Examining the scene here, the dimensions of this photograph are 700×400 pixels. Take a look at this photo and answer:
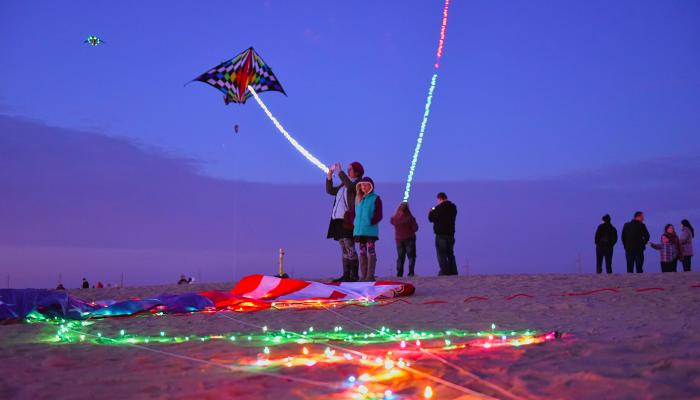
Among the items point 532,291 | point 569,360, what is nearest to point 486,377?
point 569,360

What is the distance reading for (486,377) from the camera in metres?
2.95

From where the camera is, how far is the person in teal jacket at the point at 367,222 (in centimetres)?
902

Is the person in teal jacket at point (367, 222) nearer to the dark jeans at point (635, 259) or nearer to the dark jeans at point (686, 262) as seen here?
the dark jeans at point (635, 259)

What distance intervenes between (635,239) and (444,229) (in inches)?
153

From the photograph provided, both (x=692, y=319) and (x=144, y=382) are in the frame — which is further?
(x=692, y=319)

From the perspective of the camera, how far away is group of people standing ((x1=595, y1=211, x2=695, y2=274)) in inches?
489

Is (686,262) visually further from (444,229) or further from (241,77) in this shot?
(241,77)

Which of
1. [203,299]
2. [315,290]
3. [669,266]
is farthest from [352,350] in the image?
[669,266]

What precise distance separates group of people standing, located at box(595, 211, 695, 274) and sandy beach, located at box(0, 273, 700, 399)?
592 cm

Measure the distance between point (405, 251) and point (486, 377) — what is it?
9.01m

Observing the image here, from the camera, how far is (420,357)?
3479 millimetres

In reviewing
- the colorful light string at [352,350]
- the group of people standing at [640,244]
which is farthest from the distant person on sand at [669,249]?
the colorful light string at [352,350]

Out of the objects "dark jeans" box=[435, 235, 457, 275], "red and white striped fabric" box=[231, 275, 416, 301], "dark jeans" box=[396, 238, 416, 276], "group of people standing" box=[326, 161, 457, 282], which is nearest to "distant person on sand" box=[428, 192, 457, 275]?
"dark jeans" box=[435, 235, 457, 275]

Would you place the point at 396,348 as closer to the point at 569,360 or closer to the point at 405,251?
the point at 569,360
